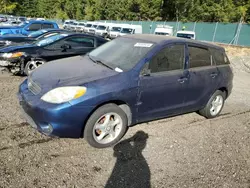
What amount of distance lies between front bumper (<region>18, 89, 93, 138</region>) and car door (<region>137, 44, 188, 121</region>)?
3.21ft

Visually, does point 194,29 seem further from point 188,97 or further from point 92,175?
point 92,175

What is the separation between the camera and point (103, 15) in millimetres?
58031

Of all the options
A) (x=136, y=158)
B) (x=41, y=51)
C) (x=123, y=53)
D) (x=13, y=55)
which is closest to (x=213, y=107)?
(x=123, y=53)

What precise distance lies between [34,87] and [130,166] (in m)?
1.81

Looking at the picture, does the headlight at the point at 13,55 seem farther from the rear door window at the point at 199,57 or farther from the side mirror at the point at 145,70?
the rear door window at the point at 199,57

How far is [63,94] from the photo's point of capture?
10.5 ft

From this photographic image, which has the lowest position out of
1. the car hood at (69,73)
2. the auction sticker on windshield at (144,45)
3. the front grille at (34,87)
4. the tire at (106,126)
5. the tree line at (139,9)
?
the tire at (106,126)

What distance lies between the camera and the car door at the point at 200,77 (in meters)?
4.35

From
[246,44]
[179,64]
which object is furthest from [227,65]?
[246,44]

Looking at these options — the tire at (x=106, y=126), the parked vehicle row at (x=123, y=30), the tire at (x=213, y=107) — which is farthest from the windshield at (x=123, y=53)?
the parked vehicle row at (x=123, y=30)

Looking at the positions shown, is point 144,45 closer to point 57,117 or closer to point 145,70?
point 145,70

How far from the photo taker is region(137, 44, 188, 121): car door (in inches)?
148

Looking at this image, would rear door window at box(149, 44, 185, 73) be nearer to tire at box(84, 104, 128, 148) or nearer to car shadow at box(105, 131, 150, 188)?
tire at box(84, 104, 128, 148)

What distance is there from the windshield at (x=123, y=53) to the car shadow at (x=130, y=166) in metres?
1.20
